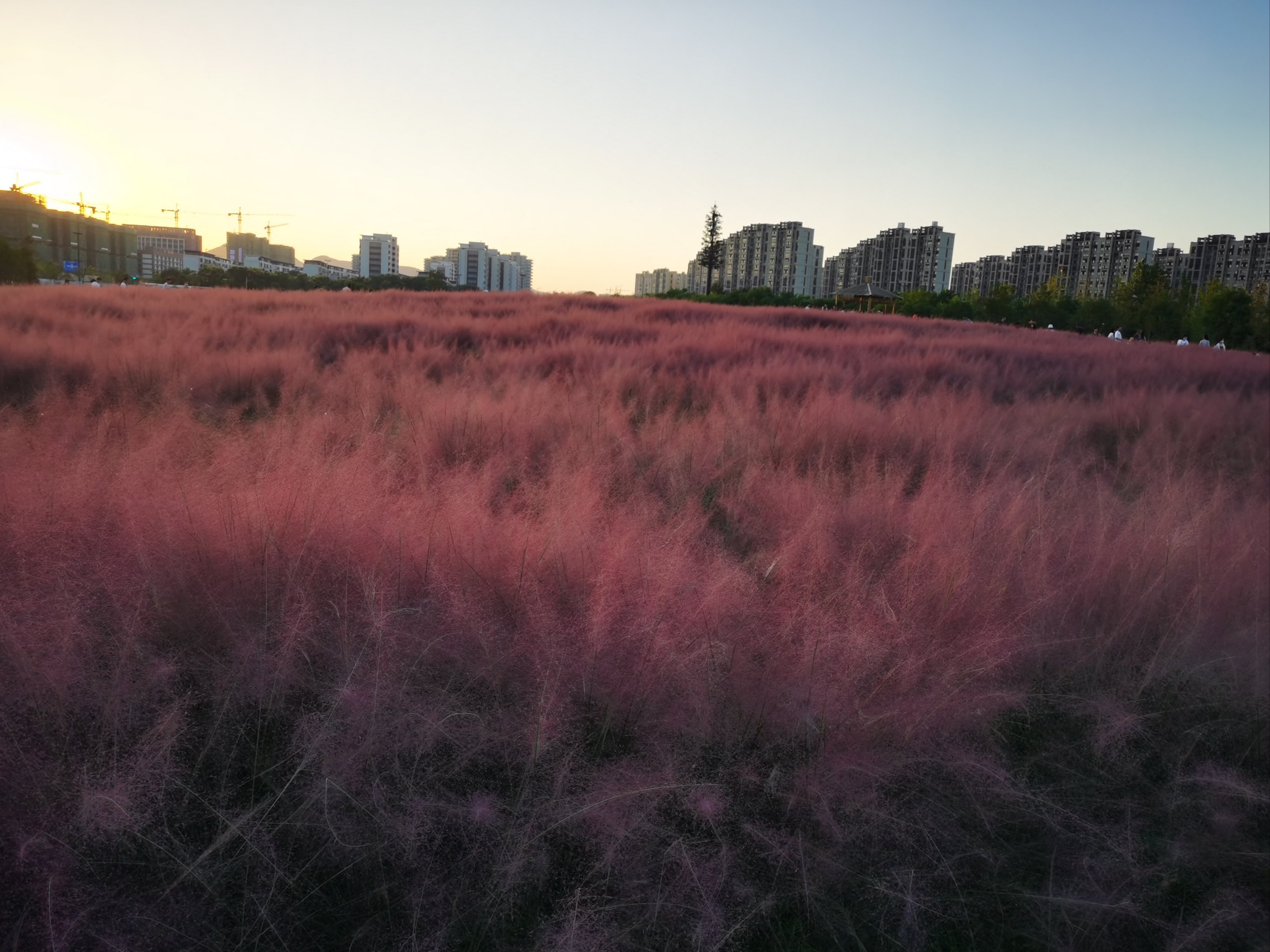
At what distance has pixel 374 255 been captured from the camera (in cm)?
13150

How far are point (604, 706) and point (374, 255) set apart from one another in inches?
5684

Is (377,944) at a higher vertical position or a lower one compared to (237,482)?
lower

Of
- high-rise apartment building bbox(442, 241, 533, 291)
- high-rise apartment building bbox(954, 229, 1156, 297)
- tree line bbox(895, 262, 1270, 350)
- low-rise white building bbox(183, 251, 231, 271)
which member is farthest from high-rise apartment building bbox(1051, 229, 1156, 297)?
low-rise white building bbox(183, 251, 231, 271)

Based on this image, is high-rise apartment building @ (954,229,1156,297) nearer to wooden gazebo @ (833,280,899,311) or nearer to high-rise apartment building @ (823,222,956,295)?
high-rise apartment building @ (823,222,956,295)

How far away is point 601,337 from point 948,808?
8.43 m

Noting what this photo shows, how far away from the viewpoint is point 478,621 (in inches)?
62.1

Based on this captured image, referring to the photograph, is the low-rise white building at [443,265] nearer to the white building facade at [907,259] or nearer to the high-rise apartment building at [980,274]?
the white building facade at [907,259]

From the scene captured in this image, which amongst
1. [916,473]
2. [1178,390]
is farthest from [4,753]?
[1178,390]

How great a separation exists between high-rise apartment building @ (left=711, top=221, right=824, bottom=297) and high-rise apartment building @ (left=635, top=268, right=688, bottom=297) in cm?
2752

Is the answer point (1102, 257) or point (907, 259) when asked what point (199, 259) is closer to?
point (907, 259)

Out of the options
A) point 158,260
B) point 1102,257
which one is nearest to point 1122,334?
point 1102,257

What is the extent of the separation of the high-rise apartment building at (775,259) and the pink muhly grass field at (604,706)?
106 metres

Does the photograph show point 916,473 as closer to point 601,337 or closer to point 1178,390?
point 1178,390

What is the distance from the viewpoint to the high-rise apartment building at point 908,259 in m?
106
